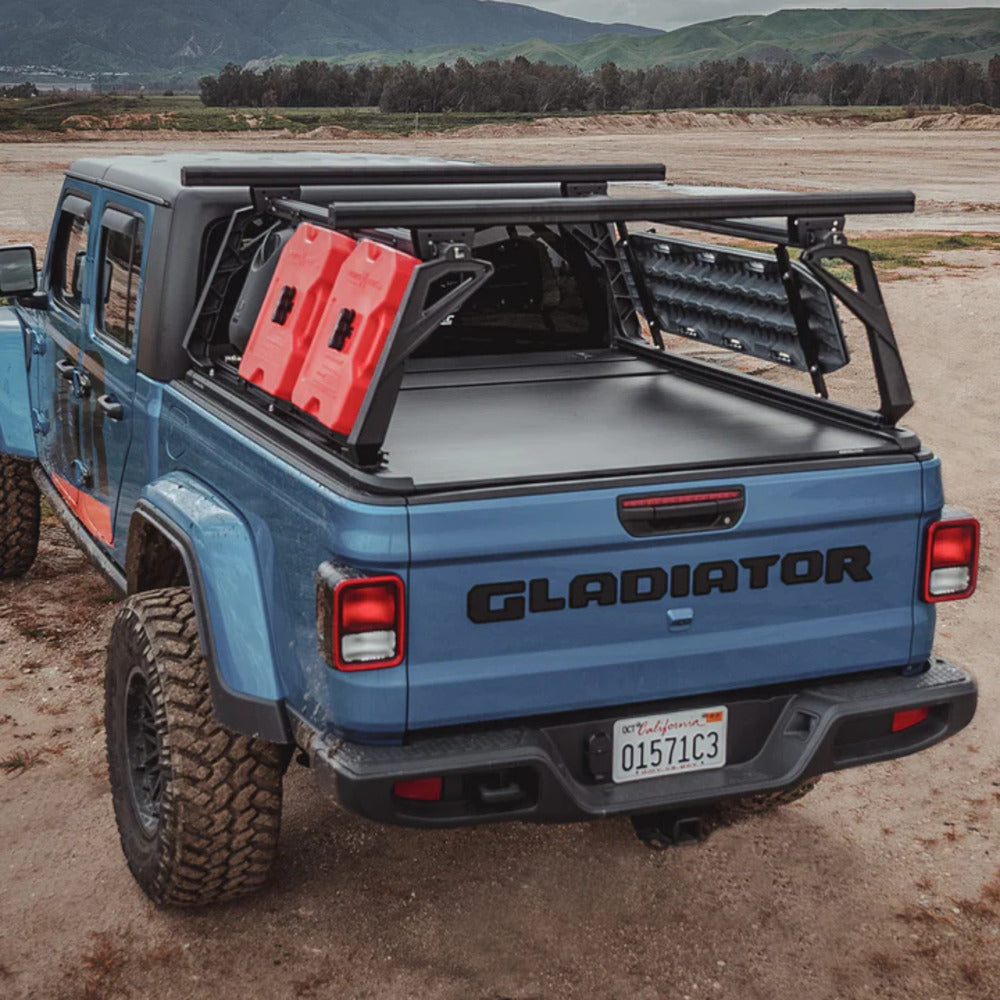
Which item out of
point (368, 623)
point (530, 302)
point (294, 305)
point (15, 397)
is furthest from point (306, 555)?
point (15, 397)

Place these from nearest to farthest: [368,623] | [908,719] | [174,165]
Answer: [368,623] → [908,719] → [174,165]

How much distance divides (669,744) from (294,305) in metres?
1.47

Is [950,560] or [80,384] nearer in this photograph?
[950,560]

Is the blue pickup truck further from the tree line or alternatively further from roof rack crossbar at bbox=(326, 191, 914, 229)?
the tree line

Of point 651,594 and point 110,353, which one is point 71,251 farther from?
point 651,594

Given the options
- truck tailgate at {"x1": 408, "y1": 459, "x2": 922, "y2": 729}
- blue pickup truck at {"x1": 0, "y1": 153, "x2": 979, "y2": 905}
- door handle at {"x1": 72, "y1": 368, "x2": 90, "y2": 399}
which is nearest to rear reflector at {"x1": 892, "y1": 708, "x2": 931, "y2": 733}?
blue pickup truck at {"x1": 0, "y1": 153, "x2": 979, "y2": 905}

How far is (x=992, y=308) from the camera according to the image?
14.9 metres

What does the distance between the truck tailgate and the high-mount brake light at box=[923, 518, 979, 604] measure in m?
0.07

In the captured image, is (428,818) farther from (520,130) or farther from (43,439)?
(520,130)

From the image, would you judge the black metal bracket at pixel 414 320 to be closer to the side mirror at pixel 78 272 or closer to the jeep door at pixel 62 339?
the jeep door at pixel 62 339

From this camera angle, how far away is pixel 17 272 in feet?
18.2

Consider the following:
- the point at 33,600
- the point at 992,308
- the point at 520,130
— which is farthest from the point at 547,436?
the point at 520,130

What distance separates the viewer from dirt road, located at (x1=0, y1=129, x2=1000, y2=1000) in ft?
12.0

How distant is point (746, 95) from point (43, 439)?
130 m
